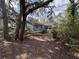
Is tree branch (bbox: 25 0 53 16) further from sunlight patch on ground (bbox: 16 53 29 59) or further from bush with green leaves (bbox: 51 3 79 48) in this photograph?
sunlight patch on ground (bbox: 16 53 29 59)

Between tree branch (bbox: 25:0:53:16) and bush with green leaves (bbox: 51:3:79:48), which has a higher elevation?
tree branch (bbox: 25:0:53:16)

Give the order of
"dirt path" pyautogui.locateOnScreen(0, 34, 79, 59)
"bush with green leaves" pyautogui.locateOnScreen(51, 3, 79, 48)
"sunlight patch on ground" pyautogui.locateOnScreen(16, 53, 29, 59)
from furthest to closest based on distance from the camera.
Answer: "bush with green leaves" pyautogui.locateOnScreen(51, 3, 79, 48)
"dirt path" pyautogui.locateOnScreen(0, 34, 79, 59)
"sunlight patch on ground" pyautogui.locateOnScreen(16, 53, 29, 59)

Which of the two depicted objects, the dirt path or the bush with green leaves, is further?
the bush with green leaves

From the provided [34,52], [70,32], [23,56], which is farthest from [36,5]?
[23,56]

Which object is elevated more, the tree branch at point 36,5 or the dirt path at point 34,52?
the tree branch at point 36,5

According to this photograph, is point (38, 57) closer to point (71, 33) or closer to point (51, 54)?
point (51, 54)

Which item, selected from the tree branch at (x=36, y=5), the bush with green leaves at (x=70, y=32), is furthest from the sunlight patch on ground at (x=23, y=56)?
the tree branch at (x=36, y=5)

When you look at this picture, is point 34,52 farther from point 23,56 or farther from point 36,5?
point 36,5

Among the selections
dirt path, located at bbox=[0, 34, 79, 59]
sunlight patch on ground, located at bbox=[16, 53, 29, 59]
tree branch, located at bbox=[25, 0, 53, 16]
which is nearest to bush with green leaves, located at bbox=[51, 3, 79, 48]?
dirt path, located at bbox=[0, 34, 79, 59]

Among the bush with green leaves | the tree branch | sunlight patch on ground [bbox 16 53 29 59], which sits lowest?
sunlight patch on ground [bbox 16 53 29 59]

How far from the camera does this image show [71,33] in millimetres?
10797

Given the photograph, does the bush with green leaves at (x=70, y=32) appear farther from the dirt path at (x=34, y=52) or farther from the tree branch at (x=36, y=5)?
the tree branch at (x=36, y=5)

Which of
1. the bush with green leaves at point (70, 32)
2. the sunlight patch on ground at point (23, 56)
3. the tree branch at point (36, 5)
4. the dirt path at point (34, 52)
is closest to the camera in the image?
the sunlight patch on ground at point (23, 56)

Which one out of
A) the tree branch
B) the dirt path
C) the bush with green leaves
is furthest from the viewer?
the tree branch
